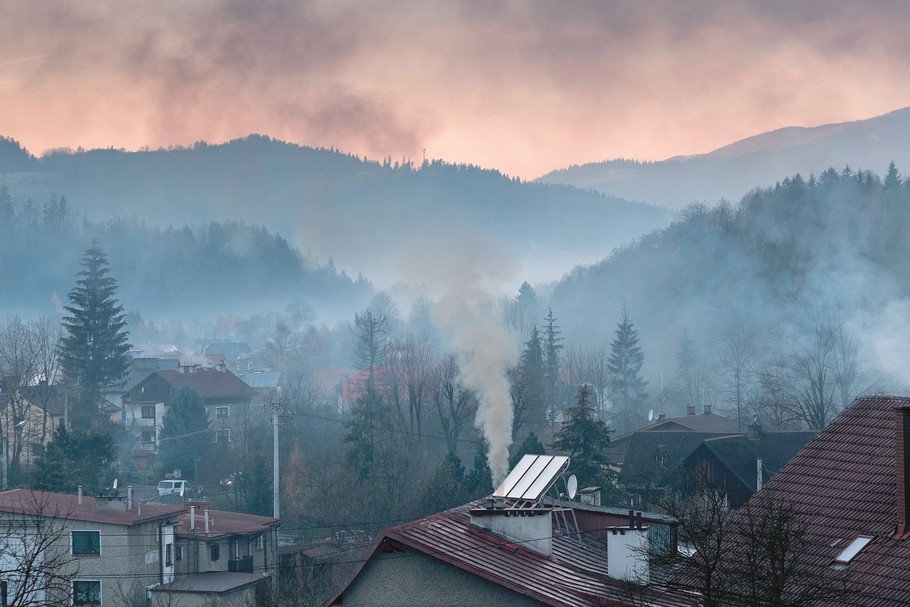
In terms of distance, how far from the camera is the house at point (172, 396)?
275 feet

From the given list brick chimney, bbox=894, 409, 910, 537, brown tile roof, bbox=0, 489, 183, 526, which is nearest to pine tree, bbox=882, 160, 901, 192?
brown tile roof, bbox=0, 489, 183, 526

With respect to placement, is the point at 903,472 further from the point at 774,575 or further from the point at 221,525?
the point at 221,525

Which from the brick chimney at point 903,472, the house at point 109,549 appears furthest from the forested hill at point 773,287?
the brick chimney at point 903,472

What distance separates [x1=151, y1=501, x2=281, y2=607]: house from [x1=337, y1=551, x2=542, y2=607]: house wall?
17.5m

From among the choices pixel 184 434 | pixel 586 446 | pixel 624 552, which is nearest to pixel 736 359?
pixel 184 434

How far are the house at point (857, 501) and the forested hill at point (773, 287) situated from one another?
64668 mm

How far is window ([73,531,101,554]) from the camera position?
35531mm

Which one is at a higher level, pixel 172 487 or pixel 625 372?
pixel 625 372

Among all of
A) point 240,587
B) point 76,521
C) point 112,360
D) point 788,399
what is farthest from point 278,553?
point 112,360

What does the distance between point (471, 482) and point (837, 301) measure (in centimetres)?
7271

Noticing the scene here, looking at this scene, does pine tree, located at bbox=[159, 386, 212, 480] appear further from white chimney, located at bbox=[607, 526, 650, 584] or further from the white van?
white chimney, located at bbox=[607, 526, 650, 584]

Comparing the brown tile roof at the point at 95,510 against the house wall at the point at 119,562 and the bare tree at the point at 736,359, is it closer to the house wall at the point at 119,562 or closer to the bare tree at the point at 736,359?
the house wall at the point at 119,562

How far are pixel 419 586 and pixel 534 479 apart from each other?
138 inches

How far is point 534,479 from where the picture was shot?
20641 mm
